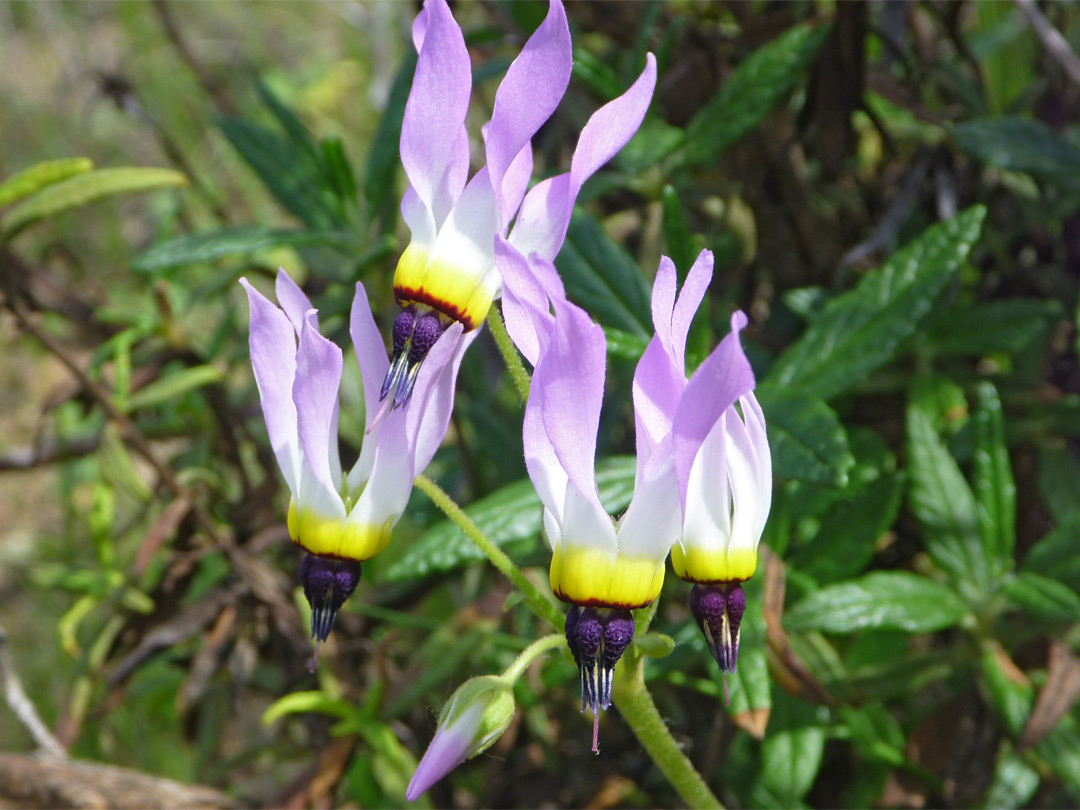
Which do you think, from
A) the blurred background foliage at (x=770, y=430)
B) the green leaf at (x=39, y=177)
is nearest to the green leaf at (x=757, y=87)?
the blurred background foliage at (x=770, y=430)

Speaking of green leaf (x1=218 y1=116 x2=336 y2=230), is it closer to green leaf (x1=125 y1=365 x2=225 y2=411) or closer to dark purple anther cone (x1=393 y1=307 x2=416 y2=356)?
green leaf (x1=125 y1=365 x2=225 y2=411)

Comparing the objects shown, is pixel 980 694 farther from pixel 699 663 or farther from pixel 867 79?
pixel 867 79

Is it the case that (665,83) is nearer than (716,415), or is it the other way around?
(716,415)

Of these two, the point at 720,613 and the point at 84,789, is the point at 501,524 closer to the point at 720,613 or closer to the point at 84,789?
the point at 720,613

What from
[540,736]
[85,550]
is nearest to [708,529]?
[540,736]

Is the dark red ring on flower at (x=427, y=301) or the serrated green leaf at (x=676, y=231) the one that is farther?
the serrated green leaf at (x=676, y=231)

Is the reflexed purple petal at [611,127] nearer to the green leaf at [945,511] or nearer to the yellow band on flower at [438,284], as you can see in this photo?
the yellow band on flower at [438,284]

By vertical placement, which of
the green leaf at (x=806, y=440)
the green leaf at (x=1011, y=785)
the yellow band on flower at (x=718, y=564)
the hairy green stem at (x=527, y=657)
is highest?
the yellow band on flower at (x=718, y=564)
